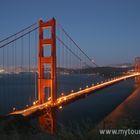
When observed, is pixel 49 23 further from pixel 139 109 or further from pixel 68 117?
pixel 139 109

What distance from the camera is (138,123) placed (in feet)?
19.0

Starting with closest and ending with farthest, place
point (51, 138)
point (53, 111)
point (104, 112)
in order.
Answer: point (51, 138) → point (53, 111) → point (104, 112)

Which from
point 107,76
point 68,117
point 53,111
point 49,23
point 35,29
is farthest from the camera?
point 107,76

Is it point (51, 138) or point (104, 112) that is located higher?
point (51, 138)

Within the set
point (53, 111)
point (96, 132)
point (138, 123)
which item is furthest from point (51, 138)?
point (53, 111)

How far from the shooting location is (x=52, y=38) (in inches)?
696

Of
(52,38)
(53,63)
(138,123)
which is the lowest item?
(138,123)

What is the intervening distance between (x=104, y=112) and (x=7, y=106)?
9776mm

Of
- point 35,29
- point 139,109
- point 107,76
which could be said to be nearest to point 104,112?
point 139,109

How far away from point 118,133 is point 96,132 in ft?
1.07

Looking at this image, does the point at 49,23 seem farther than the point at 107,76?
No

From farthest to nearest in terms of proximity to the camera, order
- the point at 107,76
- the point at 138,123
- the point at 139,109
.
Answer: the point at 107,76 → the point at 139,109 → the point at 138,123

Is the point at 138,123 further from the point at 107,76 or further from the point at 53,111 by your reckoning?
the point at 107,76

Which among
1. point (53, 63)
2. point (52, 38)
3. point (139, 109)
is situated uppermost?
point (52, 38)
